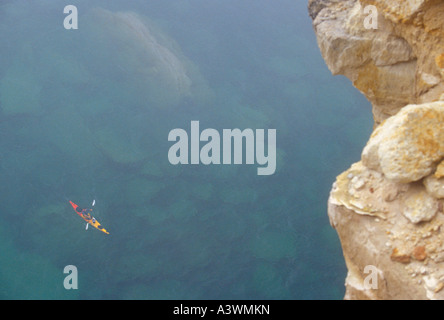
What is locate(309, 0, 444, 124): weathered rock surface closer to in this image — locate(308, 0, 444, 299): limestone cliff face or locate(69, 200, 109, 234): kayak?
locate(308, 0, 444, 299): limestone cliff face

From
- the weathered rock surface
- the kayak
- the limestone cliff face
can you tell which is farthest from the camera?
the kayak

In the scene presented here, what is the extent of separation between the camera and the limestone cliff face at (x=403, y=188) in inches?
223

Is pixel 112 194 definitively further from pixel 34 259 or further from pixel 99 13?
pixel 99 13

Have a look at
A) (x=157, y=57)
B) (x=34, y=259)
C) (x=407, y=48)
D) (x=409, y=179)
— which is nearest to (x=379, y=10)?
(x=407, y=48)

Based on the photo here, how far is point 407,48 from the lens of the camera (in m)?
8.23

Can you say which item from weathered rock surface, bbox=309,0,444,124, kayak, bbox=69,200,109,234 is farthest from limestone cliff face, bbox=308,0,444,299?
kayak, bbox=69,200,109,234

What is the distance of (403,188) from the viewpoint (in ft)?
Result: 19.7

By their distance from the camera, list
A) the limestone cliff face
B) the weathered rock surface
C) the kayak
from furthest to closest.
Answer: the kayak < the weathered rock surface < the limestone cliff face

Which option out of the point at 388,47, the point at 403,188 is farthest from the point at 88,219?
the point at 403,188

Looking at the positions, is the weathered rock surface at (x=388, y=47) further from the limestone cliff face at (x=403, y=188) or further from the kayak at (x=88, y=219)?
the kayak at (x=88, y=219)

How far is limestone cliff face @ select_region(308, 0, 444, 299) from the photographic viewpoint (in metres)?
5.66

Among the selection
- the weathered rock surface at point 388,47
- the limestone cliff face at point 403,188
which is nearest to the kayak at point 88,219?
the weathered rock surface at point 388,47

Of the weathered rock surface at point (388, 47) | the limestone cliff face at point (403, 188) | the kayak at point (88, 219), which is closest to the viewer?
the limestone cliff face at point (403, 188)

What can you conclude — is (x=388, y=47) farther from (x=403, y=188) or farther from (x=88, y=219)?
(x=88, y=219)
